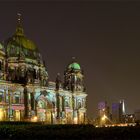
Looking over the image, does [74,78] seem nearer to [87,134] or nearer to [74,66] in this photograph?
[74,66]

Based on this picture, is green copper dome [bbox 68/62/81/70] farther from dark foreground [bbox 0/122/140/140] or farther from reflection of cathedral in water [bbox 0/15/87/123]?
dark foreground [bbox 0/122/140/140]

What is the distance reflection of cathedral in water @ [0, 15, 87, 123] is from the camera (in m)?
76.6

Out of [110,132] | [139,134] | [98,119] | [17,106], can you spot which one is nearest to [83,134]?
[110,132]

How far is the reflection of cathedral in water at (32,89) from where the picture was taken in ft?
251

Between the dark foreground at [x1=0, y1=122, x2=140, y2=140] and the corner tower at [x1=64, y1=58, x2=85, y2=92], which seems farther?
the corner tower at [x1=64, y1=58, x2=85, y2=92]

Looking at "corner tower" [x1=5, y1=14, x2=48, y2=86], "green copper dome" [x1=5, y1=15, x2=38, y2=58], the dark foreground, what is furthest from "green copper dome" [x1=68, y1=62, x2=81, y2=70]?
the dark foreground

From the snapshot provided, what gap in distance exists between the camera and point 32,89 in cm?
7962

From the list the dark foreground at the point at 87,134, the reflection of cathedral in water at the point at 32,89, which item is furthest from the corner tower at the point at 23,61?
the dark foreground at the point at 87,134

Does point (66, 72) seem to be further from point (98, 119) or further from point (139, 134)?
point (139, 134)

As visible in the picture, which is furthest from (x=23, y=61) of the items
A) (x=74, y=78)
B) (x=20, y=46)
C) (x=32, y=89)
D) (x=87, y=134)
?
(x=87, y=134)

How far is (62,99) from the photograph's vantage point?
88.9m

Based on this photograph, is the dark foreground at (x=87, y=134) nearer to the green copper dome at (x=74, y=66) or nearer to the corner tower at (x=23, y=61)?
the corner tower at (x=23, y=61)

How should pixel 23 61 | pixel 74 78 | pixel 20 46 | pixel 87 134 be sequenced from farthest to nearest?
pixel 74 78
pixel 20 46
pixel 23 61
pixel 87 134

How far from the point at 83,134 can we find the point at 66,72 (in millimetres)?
70244
